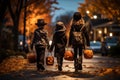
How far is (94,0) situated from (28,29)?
15665mm

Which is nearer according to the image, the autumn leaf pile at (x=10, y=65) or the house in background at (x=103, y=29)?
the autumn leaf pile at (x=10, y=65)

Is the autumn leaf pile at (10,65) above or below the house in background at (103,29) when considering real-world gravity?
below

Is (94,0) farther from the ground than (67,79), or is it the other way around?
(94,0)

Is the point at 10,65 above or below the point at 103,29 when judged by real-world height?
below

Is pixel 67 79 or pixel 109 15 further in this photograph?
pixel 109 15

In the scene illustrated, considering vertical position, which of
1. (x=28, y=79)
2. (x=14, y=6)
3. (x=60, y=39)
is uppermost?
(x=14, y=6)

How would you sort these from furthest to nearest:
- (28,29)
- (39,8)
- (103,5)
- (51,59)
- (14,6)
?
(28,29), (39,8), (103,5), (14,6), (51,59)

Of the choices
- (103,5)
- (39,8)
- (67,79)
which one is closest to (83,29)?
(67,79)

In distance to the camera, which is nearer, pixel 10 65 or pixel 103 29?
pixel 10 65

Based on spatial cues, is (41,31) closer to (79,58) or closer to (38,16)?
(79,58)

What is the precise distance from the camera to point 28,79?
48.6 feet

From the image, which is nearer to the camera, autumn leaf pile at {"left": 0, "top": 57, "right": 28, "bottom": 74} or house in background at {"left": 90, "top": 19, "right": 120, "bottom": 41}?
autumn leaf pile at {"left": 0, "top": 57, "right": 28, "bottom": 74}

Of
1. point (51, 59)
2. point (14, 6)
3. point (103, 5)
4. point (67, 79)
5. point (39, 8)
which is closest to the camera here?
point (67, 79)

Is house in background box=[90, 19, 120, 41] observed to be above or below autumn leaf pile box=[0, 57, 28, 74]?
above
